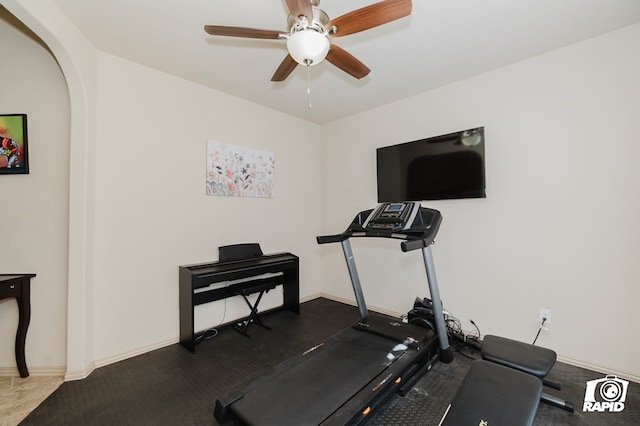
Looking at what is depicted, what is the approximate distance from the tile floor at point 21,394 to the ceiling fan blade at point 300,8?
2966 mm

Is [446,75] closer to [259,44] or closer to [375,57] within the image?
[375,57]

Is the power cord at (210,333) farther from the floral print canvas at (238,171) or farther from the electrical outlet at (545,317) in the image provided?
the electrical outlet at (545,317)

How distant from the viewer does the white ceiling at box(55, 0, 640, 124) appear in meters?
1.86

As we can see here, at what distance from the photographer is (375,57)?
2.45m

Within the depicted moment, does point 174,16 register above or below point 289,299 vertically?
above

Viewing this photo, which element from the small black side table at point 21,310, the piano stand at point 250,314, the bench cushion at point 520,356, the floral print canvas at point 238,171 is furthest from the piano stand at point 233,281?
the bench cushion at point 520,356

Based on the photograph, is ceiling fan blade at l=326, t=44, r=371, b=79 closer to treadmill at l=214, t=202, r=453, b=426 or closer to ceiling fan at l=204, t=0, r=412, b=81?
ceiling fan at l=204, t=0, r=412, b=81

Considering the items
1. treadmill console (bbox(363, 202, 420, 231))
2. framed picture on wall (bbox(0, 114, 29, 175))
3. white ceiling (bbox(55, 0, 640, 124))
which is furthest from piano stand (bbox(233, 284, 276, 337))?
white ceiling (bbox(55, 0, 640, 124))

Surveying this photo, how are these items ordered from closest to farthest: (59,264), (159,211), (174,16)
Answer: (174,16), (59,264), (159,211)

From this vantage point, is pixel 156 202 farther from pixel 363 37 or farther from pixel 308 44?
pixel 363 37

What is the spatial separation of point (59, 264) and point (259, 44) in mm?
2462

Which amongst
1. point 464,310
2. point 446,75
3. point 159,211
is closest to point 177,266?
point 159,211

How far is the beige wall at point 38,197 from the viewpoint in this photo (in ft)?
7.08

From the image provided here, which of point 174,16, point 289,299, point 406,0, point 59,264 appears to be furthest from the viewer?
point 289,299
